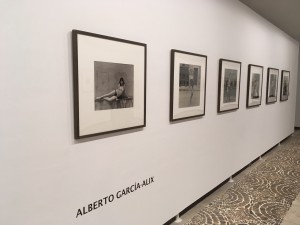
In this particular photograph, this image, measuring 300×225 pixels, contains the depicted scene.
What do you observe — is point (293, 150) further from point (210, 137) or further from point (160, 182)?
point (160, 182)

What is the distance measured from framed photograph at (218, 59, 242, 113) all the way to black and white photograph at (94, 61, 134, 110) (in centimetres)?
182

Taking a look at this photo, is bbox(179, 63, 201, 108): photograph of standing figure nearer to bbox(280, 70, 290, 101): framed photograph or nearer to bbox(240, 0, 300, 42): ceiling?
bbox(240, 0, 300, 42): ceiling

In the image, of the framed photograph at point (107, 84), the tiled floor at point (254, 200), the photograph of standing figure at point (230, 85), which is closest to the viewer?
the framed photograph at point (107, 84)

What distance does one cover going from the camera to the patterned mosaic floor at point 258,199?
2963 millimetres

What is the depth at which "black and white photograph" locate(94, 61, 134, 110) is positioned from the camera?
187 centimetres

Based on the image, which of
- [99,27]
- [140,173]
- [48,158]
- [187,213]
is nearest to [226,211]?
[187,213]

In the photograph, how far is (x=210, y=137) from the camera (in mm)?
3455

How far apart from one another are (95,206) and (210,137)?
6.51ft

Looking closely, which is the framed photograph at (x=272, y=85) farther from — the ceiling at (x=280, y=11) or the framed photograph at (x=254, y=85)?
the ceiling at (x=280, y=11)

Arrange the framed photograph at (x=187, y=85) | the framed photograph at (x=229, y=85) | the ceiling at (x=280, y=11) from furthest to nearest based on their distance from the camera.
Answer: the ceiling at (x=280, y=11) → the framed photograph at (x=229, y=85) → the framed photograph at (x=187, y=85)

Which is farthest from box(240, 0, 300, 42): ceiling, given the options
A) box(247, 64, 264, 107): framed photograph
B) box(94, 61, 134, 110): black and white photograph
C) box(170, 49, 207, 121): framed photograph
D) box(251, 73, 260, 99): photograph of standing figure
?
box(94, 61, 134, 110): black and white photograph

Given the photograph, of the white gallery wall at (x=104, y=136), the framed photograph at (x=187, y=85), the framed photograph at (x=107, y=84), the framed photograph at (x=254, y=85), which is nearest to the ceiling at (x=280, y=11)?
the white gallery wall at (x=104, y=136)

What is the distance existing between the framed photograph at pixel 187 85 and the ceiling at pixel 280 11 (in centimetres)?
170

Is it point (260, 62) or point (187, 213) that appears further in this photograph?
point (260, 62)
